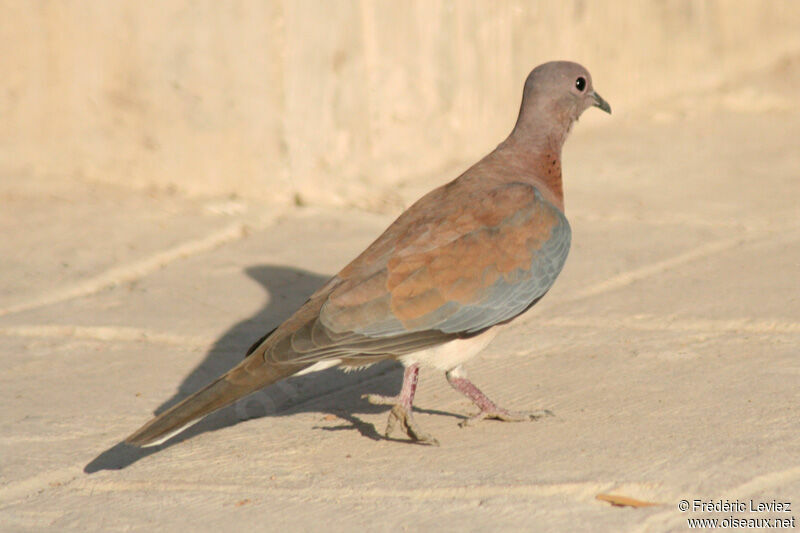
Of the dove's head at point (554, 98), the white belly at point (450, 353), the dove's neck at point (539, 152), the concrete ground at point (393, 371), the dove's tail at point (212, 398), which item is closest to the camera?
the concrete ground at point (393, 371)

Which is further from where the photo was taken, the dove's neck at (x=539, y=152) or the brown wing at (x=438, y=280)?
the dove's neck at (x=539, y=152)

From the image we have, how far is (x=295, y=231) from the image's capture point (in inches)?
272

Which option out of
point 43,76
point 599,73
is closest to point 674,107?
point 599,73

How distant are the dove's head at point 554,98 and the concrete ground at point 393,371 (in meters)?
0.90

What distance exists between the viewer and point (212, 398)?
4.07 meters

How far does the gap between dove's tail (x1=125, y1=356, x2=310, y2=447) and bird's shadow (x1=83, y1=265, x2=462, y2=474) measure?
0.74 feet

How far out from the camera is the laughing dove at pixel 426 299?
4.13 meters

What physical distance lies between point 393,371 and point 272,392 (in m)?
0.55

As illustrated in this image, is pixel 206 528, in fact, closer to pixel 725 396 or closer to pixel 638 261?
pixel 725 396

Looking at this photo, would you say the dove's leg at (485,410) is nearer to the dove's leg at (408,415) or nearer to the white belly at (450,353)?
the white belly at (450,353)

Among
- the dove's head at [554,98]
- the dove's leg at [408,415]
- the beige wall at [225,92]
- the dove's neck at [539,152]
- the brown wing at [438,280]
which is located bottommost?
the dove's leg at [408,415]

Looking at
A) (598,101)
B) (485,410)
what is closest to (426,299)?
(485,410)

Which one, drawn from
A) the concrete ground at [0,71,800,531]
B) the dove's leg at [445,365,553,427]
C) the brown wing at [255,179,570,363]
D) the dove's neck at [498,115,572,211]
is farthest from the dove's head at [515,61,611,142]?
the dove's leg at [445,365,553,427]

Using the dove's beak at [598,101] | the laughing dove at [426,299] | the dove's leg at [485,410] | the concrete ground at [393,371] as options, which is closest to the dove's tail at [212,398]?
the laughing dove at [426,299]
